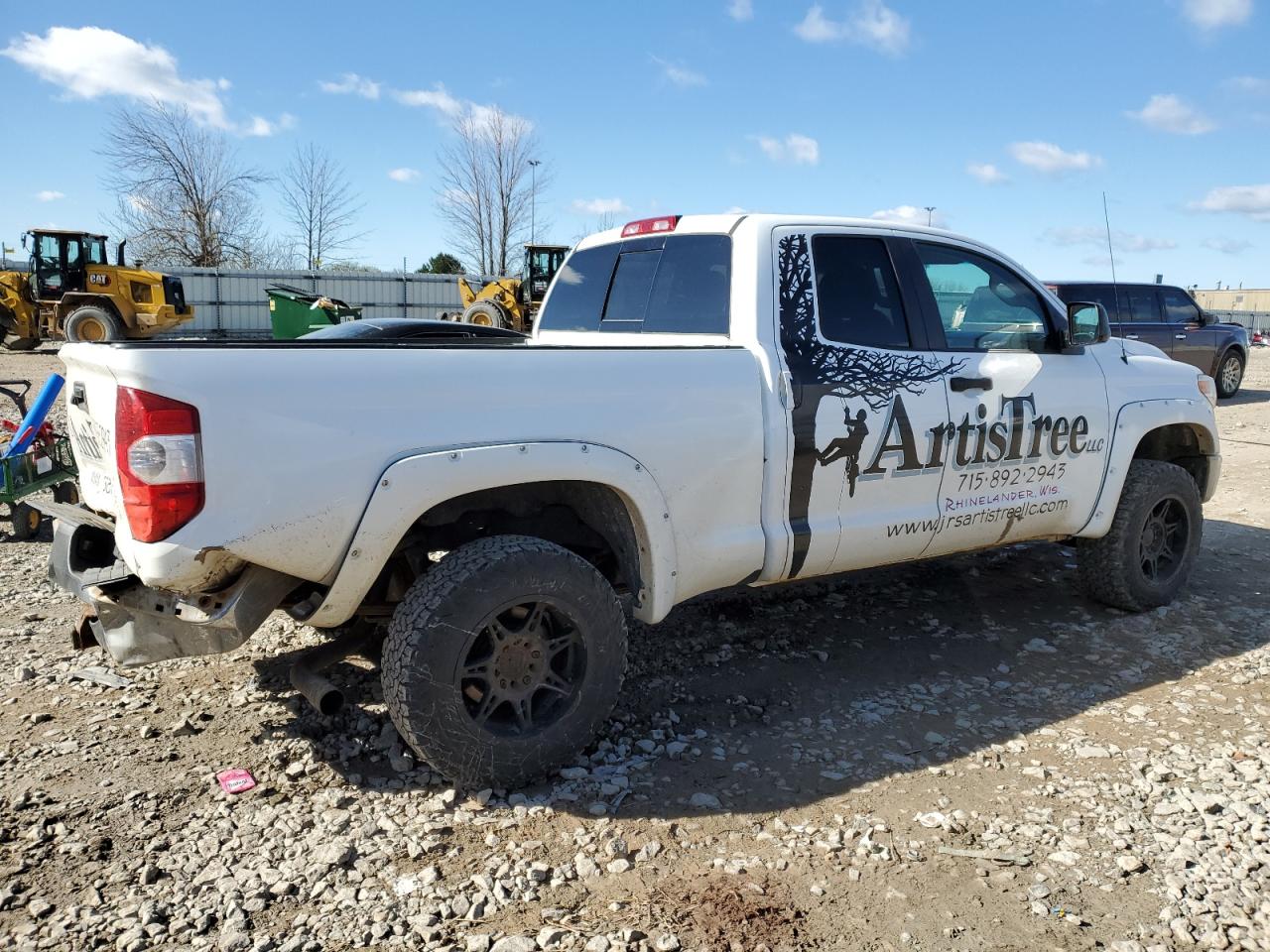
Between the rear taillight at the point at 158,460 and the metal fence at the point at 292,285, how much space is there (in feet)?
88.9

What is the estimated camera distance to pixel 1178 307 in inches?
611

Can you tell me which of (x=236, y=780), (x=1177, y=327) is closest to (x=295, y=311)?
(x=1177, y=327)

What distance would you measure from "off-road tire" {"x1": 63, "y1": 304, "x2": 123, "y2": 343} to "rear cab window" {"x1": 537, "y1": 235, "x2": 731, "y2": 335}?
18767 mm

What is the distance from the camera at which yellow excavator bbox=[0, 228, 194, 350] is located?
20922 mm

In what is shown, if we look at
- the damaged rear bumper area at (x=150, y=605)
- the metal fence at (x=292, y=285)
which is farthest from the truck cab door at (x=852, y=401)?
the metal fence at (x=292, y=285)

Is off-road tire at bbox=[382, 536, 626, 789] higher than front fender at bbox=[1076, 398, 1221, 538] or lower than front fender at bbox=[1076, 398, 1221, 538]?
lower

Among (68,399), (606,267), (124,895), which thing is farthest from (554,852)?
(606,267)

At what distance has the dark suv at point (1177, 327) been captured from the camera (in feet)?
48.3

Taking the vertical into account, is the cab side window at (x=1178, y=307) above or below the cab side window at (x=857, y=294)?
above

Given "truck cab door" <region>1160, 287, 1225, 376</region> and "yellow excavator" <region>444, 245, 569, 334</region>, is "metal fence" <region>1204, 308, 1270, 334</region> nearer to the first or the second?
"truck cab door" <region>1160, 287, 1225, 376</region>

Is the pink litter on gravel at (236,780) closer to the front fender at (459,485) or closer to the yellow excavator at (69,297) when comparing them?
the front fender at (459,485)

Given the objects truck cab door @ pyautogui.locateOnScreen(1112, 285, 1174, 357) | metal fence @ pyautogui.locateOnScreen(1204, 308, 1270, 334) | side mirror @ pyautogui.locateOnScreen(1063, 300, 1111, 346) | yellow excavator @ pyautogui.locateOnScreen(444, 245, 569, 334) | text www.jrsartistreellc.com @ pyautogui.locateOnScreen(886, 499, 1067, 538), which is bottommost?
text www.jrsartistreellc.com @ pyautogui.locateOnScreen(886, 499, 1067, 538)

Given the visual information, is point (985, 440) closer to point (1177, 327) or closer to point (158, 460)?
point (158, 460)

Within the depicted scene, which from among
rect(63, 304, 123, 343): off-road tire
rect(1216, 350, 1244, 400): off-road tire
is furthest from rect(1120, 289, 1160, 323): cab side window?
rect(63, 304, 123, 343): off-road tire
